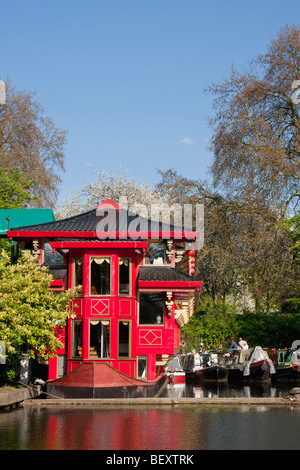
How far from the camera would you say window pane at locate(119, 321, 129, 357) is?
90.6 ft

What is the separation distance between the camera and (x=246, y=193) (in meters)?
46.9

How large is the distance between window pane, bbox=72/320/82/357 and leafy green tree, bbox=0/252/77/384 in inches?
29.9

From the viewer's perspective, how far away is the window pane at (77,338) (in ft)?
89.8

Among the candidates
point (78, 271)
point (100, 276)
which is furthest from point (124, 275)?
point (78, 271)

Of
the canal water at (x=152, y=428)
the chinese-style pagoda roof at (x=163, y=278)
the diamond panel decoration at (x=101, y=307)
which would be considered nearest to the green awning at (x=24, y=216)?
the chinese-style pagoda roof at (x=163, y=278)

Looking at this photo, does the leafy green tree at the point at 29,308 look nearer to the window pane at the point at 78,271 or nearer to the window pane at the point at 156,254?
the window pane at the point at 78,271

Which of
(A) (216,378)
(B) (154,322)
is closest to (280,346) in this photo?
(A) (216,378)

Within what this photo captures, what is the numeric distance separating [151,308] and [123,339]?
191cm

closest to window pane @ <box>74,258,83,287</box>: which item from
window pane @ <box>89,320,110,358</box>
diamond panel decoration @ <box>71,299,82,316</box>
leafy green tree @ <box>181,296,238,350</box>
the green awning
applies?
diamond panel decoration @ <box>71,299,82,316</box>

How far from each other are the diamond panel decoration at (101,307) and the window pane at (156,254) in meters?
3.53

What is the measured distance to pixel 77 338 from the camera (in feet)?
90.3

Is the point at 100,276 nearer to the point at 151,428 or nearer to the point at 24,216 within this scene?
the point at 151,428
